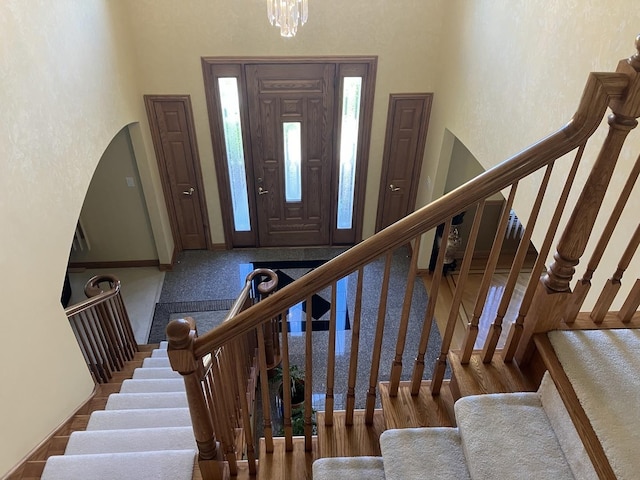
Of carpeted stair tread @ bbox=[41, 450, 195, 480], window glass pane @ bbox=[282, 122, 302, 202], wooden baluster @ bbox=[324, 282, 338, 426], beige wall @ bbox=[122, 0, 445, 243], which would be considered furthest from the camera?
window glass pane @ bbox=[282, 122, 302, 202]

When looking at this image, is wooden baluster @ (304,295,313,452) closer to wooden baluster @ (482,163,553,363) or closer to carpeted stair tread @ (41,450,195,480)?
carpeted stair tread @ (41,450,195,480)

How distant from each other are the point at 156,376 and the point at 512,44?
11.5 feet

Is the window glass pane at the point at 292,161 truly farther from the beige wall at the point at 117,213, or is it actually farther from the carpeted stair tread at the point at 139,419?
the carpeted stair tread at the point at 139,419

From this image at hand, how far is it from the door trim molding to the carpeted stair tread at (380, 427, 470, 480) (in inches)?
159

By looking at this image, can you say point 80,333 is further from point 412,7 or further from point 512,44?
point 412,7

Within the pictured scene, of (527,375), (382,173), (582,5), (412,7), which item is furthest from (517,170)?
(382,173)

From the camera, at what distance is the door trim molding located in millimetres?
4613

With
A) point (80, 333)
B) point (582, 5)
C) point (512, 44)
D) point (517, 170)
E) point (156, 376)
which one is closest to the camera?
point (517, 170)

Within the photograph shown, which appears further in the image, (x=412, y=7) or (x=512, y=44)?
(x=412, y=7)

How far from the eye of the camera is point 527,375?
1.66 metres

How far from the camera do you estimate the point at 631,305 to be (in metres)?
1.62

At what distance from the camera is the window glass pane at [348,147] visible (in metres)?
4.77

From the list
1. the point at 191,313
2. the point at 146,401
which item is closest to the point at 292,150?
the point at 191,313

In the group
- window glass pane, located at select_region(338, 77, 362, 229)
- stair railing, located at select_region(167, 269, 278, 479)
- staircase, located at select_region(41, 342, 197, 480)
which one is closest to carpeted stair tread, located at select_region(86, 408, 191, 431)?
staircase, located at select_region(41, 342, 197, 480)
